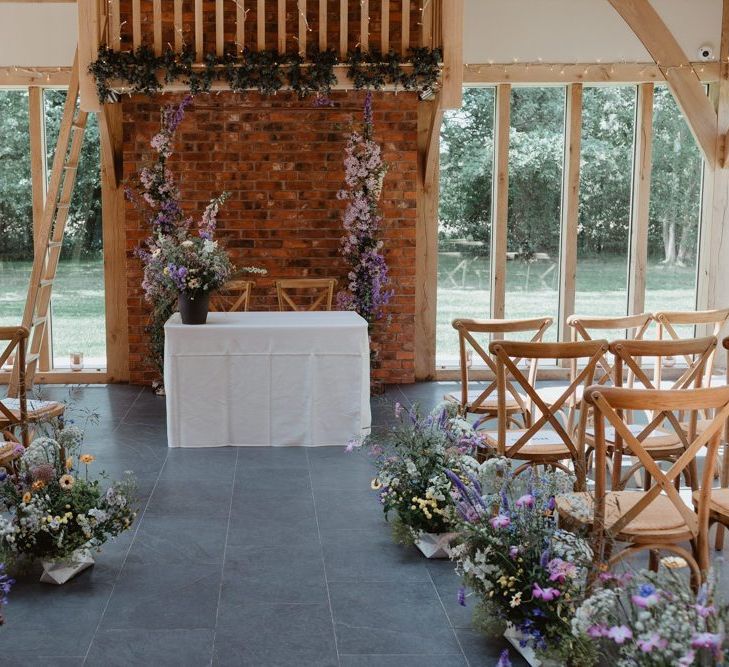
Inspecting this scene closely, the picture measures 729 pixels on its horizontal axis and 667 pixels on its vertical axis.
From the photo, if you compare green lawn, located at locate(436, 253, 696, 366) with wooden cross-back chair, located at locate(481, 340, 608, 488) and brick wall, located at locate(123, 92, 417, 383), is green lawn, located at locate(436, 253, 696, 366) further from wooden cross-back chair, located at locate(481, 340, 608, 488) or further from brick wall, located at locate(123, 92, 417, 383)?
wooden cross-back chair, located at locate(481, 340, 608, 488)

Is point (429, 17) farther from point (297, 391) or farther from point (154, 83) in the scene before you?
point (297, 391)

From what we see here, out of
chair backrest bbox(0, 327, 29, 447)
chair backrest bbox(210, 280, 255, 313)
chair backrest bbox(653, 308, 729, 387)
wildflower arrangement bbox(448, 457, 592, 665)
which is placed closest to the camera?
wildflower arrangement bbox(448, 457, 592, 665)

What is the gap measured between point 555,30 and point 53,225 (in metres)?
4.93

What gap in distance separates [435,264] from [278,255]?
151 centimetres

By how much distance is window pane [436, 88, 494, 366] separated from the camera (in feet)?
29.7

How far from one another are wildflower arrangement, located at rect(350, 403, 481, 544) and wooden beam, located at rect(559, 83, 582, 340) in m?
4.69

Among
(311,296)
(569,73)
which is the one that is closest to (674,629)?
(311,296)

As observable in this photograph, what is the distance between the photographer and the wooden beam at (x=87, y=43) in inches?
274

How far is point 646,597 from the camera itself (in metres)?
2.26

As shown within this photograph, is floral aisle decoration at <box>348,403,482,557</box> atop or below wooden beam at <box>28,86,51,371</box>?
below

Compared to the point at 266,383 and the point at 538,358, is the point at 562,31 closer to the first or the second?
the point at 266,383

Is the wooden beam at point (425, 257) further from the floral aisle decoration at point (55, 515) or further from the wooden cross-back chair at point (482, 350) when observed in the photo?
the floral aisle decoration at point (55, 515)

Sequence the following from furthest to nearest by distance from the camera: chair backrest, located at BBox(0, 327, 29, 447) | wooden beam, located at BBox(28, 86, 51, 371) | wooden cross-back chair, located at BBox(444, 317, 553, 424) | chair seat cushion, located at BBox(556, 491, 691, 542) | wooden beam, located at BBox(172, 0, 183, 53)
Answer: wooden beam, located at BBox(28, 86, 51, 371)
wooden beam, located at BBox(172, 0, 183, 53)
wooden cross-back chair, located at BBox(444, 317, 553, 424)
chair backrest, located at BBox(0, 327, 29, 447)
chair seat cushion, located at BBox(556, 491, 691, 542)

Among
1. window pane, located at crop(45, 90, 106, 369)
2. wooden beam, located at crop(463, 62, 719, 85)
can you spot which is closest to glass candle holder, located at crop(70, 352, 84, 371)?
window pane, located at crop(45, 90, 106, 369)
